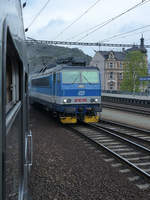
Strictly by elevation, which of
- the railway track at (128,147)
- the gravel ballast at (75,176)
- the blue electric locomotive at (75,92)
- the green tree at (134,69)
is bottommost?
the gravel ballast at (75,176)

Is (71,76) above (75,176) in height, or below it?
above

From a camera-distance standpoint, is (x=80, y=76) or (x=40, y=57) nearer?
(x=80, y=76)

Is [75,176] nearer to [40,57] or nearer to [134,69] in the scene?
[40,57]

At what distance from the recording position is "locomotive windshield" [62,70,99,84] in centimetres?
1111

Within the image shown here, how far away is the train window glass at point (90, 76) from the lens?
11445 mm

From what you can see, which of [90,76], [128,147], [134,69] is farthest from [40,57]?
[134,69]

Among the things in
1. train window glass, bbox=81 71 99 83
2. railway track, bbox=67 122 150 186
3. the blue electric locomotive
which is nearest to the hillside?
train window glass, bbox=81 71 99 83

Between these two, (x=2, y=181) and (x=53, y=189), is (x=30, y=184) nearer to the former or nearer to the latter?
(x=53, y=189)

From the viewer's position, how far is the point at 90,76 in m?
11.6

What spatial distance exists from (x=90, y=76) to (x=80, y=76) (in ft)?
1.76

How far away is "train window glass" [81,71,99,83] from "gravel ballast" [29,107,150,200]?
13.4 feet

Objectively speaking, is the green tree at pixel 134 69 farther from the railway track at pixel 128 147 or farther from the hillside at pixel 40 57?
the railway track at pixel 128 147

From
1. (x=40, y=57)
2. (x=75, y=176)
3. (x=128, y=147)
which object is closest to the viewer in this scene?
Result: (x=75, y=176)

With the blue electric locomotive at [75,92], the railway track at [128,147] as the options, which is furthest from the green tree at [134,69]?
the railway track at [128,147]
